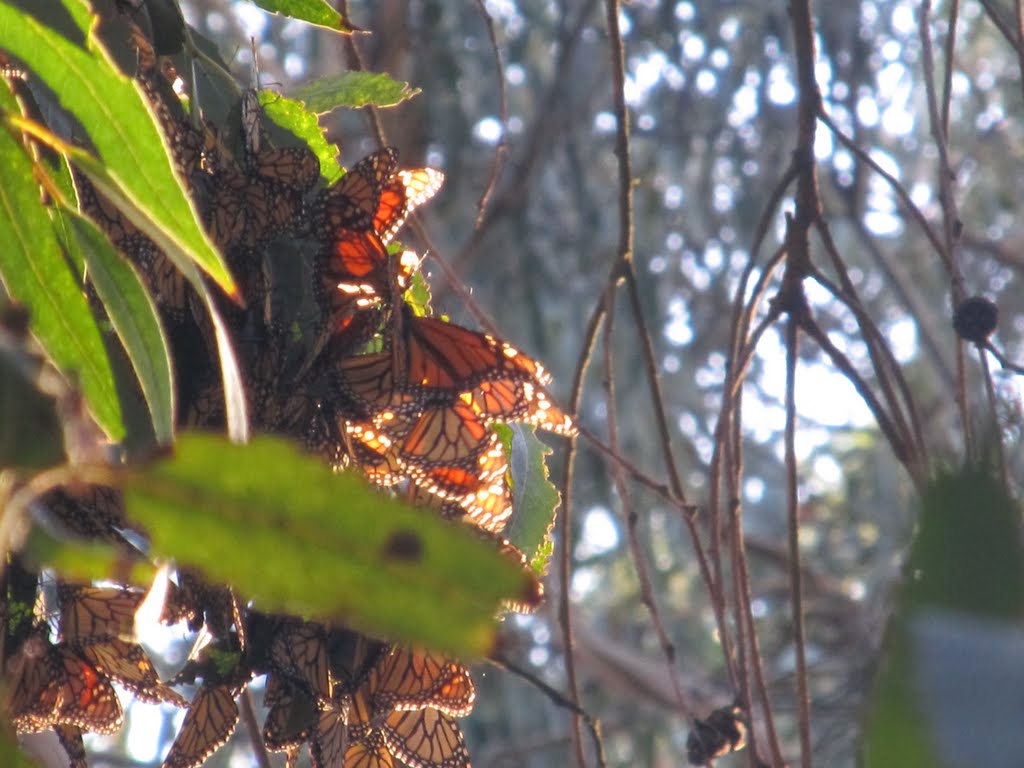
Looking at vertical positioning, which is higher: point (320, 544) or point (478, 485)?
point (478, 485)

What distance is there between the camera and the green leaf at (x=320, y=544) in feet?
1.40

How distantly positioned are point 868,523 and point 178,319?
4.89 m

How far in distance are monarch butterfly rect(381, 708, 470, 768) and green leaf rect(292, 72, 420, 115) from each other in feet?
1.60

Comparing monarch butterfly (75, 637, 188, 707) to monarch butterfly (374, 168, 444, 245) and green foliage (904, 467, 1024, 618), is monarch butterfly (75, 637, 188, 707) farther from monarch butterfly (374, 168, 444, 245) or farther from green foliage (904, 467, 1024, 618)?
green foliage (904, 467, 1024, 618)

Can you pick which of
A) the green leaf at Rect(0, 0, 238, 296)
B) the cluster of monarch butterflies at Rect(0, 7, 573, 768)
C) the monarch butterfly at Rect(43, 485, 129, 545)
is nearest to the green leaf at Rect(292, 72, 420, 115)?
the cluster of monarch butterflies at Rect(0, 7, 573, 768)

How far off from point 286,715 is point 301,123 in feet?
1.54

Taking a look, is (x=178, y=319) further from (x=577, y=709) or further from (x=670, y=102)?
(x=670, y=102)

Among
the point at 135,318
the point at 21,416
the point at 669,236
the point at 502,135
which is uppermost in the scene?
the point at 669,236

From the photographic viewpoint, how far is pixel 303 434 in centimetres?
83

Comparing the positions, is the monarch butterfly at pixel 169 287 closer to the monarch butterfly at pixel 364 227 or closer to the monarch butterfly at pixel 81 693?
the monarch butterfly at pixel 364 227

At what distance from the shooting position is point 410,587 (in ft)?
1.42

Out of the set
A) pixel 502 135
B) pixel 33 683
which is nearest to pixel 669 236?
pixel 502 135

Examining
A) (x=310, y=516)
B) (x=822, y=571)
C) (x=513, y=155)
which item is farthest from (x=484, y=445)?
(x=822, y=571)

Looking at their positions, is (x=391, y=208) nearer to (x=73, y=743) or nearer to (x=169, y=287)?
(x=169, y=287)
